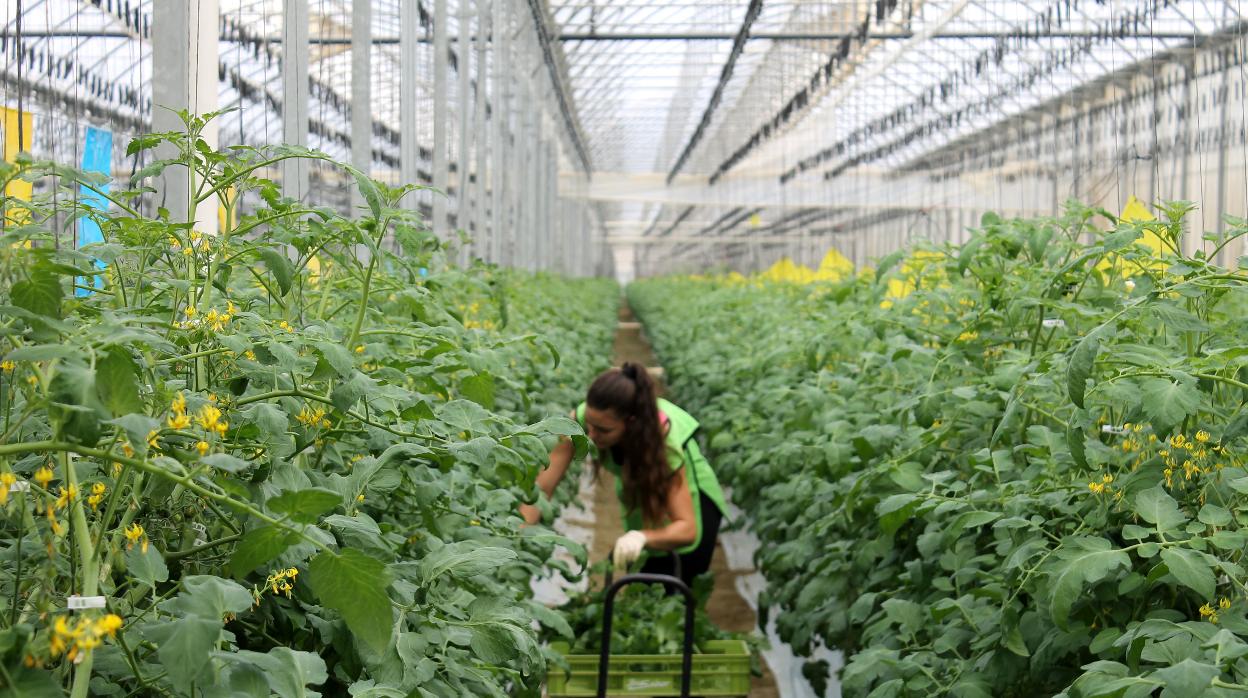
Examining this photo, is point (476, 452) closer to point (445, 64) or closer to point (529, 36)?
point (445, 64)

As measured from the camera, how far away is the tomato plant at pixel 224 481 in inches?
48.6

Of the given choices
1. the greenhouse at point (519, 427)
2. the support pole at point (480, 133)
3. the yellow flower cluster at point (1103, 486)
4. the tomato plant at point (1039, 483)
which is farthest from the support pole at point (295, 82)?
the support pole at point (480, 133)

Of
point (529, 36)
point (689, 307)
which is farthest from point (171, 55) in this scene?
point (529, 36)

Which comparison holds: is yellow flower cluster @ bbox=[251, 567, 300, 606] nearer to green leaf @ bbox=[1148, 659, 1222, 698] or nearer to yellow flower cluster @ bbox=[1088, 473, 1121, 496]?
green leaf @ bbox=[1148, 659, 1222, 698]

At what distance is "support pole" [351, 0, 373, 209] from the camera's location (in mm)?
6648

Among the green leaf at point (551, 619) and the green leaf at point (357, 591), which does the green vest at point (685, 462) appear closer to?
the green leaf at point (551, 619)

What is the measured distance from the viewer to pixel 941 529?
3.15 m

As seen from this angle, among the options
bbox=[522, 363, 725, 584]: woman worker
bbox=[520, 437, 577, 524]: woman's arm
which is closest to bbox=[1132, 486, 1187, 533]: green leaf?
bbox=[520, 437, 577, 524]: woman's arm

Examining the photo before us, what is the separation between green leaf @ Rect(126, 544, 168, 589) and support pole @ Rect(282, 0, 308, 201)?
12.8 feet

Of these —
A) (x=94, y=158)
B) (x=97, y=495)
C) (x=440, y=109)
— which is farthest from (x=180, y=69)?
(x=440, y=109)

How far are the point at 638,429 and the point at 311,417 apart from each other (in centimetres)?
308

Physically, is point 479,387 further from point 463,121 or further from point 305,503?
point 463,121

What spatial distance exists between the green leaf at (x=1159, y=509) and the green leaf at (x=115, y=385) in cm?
161

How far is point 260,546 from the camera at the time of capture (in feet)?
4.45
